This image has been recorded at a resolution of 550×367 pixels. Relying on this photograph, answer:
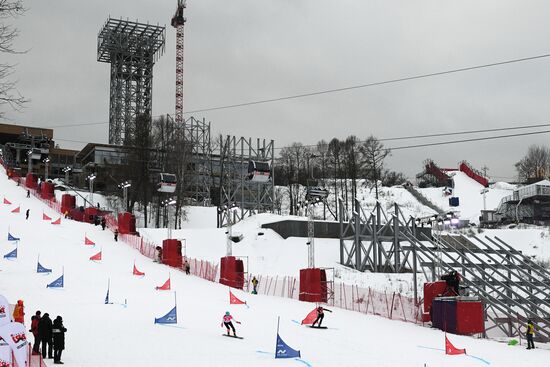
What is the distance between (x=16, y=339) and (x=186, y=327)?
11.4m

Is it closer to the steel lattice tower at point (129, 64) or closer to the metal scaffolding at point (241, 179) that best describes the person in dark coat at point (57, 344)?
the metal scaffolding at point (241, 179)

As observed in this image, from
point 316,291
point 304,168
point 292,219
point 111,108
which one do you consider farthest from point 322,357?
point 111,108

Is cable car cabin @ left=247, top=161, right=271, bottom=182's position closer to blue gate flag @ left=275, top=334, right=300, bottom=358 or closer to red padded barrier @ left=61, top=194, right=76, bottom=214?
red padded barrier @ left=61, top=194, right=76, bottom=214

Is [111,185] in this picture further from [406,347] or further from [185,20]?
[185,20]

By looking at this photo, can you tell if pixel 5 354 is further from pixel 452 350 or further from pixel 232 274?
pixel 232 274

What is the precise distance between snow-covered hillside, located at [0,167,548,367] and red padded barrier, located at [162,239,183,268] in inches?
44.9

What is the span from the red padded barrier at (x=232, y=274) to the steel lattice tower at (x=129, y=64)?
9212cm

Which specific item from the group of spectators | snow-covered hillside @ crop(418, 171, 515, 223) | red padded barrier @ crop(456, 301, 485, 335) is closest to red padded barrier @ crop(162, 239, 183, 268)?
red padded barrier @ crop(456, 301, 485, 335)

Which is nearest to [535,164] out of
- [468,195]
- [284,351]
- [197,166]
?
[468,195]

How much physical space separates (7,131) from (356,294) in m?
111

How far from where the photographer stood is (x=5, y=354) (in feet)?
39.2

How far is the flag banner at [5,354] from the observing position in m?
11.7

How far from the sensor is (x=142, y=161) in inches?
2771

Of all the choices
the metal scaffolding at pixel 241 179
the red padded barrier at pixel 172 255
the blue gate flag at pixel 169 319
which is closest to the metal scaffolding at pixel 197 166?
the metal scaffolding at pixel 241 179
